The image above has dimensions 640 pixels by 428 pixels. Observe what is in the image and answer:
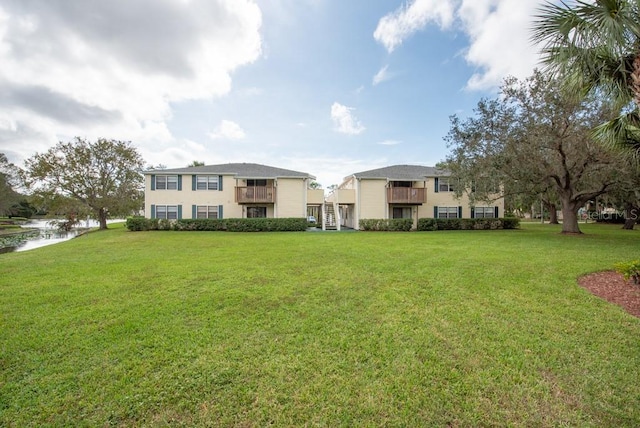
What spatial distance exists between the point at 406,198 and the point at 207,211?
16.6 m

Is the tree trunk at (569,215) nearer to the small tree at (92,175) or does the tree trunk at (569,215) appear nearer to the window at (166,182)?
the window at (166,182)

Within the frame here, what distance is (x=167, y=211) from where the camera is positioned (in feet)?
72.7

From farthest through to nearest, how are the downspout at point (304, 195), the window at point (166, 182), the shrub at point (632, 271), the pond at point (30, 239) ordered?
the downspout at point (304, 195) → the window at point (166, 182) → the pond at point (30, 239) → the shrub at point (632, 271)

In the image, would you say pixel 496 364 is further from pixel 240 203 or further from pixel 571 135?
pixel 240 203

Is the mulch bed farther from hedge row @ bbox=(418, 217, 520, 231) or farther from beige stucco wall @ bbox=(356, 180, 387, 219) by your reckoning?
beige stucco wall @ bbox=(356, 180, 387, 219)

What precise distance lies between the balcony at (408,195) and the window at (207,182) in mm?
14815

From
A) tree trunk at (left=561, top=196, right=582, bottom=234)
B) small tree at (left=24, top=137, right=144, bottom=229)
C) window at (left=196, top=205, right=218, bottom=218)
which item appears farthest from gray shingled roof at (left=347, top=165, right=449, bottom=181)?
small tree at (left=24, top=137, right=144, bottom=229)

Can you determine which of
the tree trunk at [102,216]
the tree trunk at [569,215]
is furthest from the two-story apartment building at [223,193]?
the tree trunk at [569,215]

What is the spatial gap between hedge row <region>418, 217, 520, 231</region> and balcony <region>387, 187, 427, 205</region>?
176 cm

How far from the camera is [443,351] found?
3455 millimetres

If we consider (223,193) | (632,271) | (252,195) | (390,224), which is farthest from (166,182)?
(632,271)

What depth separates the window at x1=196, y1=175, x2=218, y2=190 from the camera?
2266 centimetres

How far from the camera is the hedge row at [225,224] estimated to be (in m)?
20.8

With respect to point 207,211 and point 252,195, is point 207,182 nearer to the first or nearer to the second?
point 207,211
